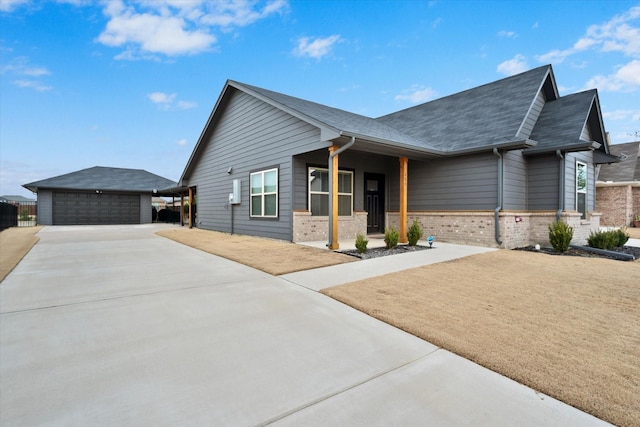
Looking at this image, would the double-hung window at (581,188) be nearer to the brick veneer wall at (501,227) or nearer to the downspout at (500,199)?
the brick veneer wall at (501,227)

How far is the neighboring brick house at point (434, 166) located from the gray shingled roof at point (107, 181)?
1307cm

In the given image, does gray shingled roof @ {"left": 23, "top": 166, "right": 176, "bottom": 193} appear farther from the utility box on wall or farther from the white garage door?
the utility box on wall

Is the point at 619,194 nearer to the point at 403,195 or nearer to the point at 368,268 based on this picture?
the point at 403,195

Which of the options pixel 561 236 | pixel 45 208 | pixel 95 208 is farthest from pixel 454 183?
pixel 45 208

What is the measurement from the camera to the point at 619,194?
54.2 feet

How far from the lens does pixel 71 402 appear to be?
175cm

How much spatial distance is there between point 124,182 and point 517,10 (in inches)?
970

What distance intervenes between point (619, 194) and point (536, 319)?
19873mm

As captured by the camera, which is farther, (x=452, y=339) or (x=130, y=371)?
(x=452, y=339)

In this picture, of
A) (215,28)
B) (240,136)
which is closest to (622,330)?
(240,136)

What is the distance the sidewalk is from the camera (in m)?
4.62

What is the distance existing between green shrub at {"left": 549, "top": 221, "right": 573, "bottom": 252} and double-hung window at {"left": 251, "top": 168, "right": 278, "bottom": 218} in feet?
26.4

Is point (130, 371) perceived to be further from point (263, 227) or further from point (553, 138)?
point (553, 138)

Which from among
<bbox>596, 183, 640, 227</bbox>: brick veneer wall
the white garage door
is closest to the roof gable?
<bbox>596, 183, 640, 227</bbox>: brick veneer wall
